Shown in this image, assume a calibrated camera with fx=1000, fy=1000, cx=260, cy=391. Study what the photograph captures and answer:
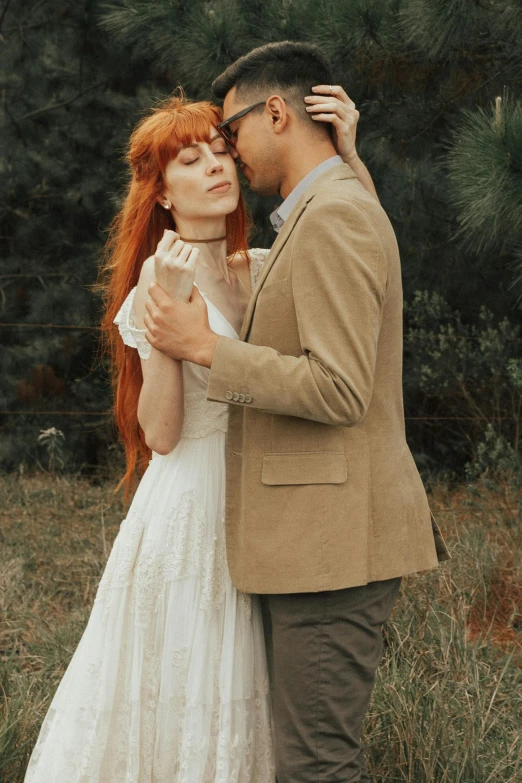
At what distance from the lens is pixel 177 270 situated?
207 cm

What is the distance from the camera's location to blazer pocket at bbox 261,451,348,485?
208cm

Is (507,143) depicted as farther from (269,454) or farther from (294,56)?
(269,454)

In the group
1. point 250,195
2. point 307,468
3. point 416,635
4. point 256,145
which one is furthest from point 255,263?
point 250,195

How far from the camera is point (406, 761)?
2.79 m

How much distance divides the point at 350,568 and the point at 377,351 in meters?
0.47

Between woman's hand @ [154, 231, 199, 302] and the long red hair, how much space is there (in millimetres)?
480

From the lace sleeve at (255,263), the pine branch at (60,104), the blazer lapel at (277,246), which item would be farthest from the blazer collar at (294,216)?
the pine branch at (60,104)

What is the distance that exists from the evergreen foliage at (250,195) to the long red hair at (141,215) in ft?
5.24

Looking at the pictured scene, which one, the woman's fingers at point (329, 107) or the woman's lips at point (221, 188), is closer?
the woman's fingers at point (329, 107)

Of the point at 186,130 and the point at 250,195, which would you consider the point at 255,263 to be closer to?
the point at 186,130

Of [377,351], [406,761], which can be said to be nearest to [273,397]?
[377,351]

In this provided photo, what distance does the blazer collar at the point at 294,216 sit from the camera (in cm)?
212

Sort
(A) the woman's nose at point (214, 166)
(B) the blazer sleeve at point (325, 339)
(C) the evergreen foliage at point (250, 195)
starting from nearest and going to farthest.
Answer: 1. (B) the blazer sleeve at point (325, 339)
2. (A) the woman's nose at point (214, 166)
3. (C) the evergreen foliage at point (250, 195)

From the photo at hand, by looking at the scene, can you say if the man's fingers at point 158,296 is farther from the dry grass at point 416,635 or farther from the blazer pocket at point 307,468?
the dry grass at point 416,635
